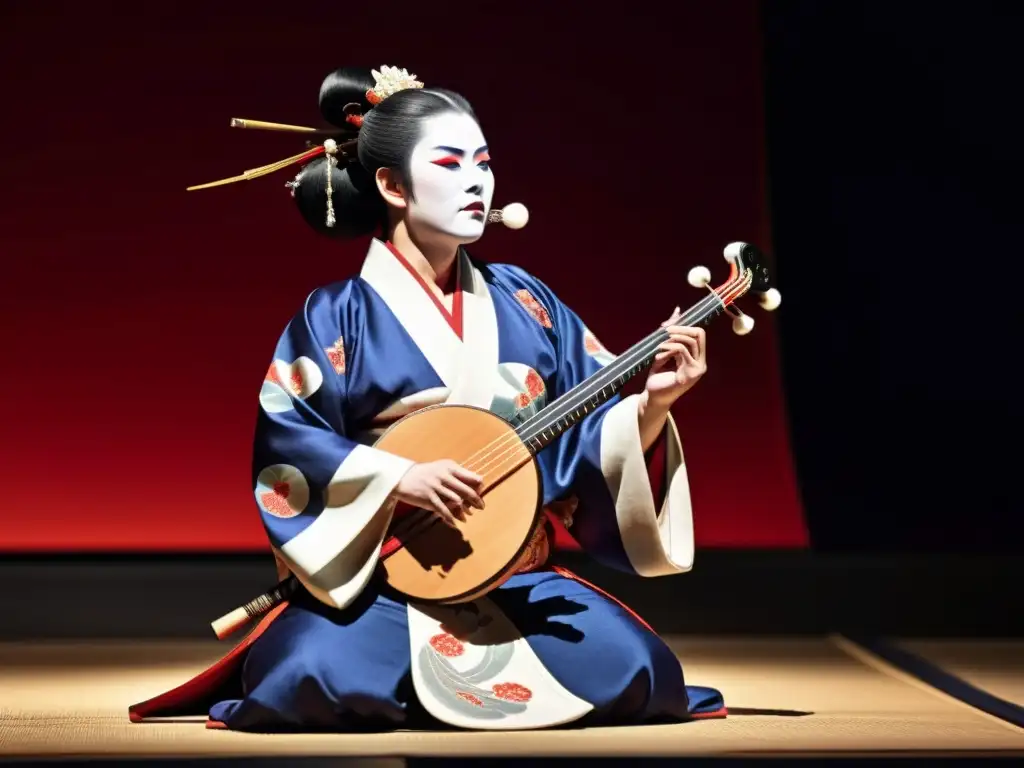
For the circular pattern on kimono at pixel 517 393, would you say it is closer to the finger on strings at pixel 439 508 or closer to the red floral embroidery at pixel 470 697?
the finger on strings at pixel 439 508

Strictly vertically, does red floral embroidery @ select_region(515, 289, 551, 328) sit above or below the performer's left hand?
above

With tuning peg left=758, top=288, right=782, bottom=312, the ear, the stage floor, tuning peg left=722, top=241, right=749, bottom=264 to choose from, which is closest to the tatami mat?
the stage floor

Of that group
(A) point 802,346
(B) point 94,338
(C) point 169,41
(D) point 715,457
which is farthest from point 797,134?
(B) point 94,338

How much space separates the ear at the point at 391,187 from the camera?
9.55ft

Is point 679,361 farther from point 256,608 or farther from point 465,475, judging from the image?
point 256,608

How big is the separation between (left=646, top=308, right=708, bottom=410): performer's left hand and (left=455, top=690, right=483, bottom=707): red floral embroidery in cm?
61

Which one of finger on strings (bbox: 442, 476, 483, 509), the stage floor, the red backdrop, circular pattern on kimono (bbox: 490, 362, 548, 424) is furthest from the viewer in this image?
the red backdrop

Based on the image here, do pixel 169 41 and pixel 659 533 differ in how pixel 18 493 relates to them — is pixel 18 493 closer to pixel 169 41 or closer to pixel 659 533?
pixel 169 41

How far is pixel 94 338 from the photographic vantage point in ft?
13.8

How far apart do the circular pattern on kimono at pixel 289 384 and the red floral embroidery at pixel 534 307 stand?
461 mm

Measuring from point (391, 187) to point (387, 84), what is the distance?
0.67 ft

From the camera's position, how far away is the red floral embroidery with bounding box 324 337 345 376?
280 centimetres

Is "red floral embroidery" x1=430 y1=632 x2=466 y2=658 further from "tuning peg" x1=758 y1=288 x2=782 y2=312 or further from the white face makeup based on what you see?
"tuning peg" x1=758 y1=288 x2=782 y2=312

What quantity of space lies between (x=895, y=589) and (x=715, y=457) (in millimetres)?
614
